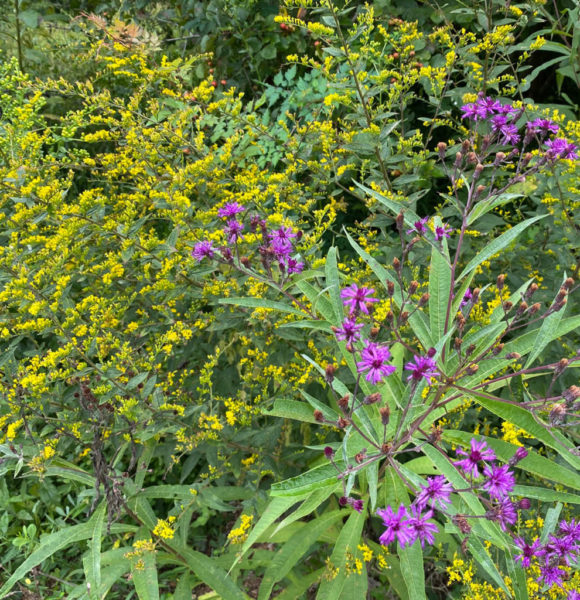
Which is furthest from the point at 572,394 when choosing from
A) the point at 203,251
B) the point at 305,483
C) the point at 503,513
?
the point at 203,251

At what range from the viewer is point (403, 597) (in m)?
2.11

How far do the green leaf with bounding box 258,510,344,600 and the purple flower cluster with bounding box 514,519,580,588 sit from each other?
0.76 metres

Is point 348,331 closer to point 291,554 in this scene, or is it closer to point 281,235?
point 281,235

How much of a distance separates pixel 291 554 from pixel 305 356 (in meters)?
1.05

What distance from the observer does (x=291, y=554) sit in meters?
2.06

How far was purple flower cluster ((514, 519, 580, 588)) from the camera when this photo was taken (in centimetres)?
153

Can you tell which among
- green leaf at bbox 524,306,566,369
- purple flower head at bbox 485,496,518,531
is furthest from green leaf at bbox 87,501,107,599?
green leaf at bbox 524,306,566,369

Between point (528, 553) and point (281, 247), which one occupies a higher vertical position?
point (281, 247)

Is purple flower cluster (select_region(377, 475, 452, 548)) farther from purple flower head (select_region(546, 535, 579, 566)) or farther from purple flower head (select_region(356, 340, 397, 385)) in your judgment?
purple flower head (select_region(546, 535, 579, 566))

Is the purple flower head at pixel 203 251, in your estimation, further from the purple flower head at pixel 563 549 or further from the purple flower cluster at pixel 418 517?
the purple flower head at pixel 563 549

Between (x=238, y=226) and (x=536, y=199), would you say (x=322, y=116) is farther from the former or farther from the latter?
(x=238, y=226)

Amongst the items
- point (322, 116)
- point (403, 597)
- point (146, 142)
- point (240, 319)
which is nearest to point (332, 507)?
point (403, 597)

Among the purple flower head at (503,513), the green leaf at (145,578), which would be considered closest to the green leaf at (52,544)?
the green leaf at (145,578)

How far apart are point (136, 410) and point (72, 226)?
0.83m
